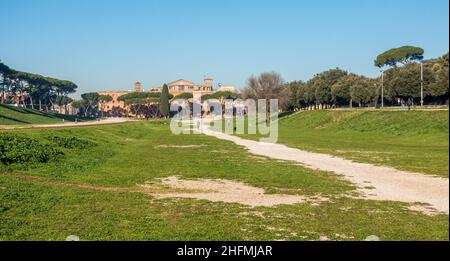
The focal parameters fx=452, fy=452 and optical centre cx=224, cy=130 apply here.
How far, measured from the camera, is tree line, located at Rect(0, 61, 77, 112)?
119 metres

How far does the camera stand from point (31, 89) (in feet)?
429

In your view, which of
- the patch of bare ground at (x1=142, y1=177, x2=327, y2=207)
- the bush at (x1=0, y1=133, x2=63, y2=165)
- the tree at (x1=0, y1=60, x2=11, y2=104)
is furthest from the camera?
the tree at (x1=0, y1=60, x2=11, y2=104)

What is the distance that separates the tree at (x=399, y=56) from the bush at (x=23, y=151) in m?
113

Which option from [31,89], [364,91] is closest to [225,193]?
[364,91]

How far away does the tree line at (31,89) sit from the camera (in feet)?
391

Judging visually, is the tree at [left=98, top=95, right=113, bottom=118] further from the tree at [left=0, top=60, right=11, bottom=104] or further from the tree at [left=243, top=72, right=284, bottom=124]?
the tree at [left=243, top=72, right=284, bottom=124]

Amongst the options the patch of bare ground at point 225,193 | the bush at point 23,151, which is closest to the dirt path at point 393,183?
the patch of bare ground at point 225,193

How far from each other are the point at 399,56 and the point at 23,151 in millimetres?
117016

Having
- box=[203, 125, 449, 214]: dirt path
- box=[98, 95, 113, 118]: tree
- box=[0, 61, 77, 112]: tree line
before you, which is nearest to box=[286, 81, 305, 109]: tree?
box=[0, 61, 77, 112]: tree line

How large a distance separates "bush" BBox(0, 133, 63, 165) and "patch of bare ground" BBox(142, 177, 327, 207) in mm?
7420

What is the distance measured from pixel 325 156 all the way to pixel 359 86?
73.4 meters

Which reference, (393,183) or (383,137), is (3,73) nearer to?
(383,137)

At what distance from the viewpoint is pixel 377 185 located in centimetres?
1762
